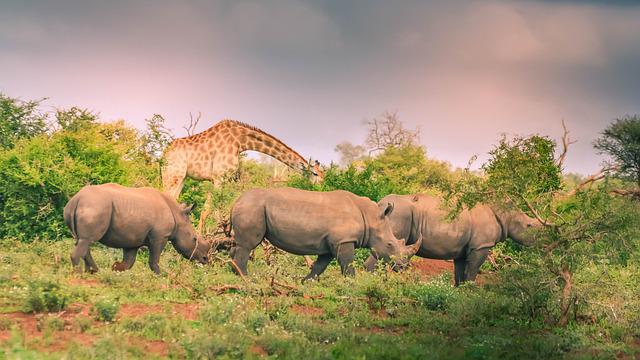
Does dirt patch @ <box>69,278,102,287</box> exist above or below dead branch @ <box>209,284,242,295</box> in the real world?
below

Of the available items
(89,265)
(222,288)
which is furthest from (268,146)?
(222,288)

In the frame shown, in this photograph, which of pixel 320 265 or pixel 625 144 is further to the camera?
pixel 625 144

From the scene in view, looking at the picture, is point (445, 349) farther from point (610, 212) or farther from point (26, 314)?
point (26, 314)

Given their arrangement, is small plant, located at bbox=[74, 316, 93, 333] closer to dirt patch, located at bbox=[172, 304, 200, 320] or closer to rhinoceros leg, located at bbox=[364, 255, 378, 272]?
dirt patch, located at bbox=[172, 304, 200, 320]

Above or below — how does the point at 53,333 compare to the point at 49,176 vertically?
below

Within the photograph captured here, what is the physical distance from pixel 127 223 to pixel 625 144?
58.0 feet

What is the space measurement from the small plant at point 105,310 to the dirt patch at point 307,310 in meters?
2.65

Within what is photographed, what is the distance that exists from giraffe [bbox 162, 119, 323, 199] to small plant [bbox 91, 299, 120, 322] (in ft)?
41.9

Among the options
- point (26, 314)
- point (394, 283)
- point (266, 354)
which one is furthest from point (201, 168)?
point (266, 354)

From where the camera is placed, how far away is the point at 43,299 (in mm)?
10062

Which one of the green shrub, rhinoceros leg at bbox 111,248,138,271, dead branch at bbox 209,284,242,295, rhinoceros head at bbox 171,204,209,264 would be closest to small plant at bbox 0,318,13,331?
dead branch at bbox 209,284,242,295

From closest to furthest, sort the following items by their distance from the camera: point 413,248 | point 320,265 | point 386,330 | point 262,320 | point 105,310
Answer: point 105,310
point 262,320
point 386,330
point 413,248
point 320,265

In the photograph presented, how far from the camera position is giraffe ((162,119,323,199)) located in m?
23.1

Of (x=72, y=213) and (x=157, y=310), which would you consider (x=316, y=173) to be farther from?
(x=157, y=310)
